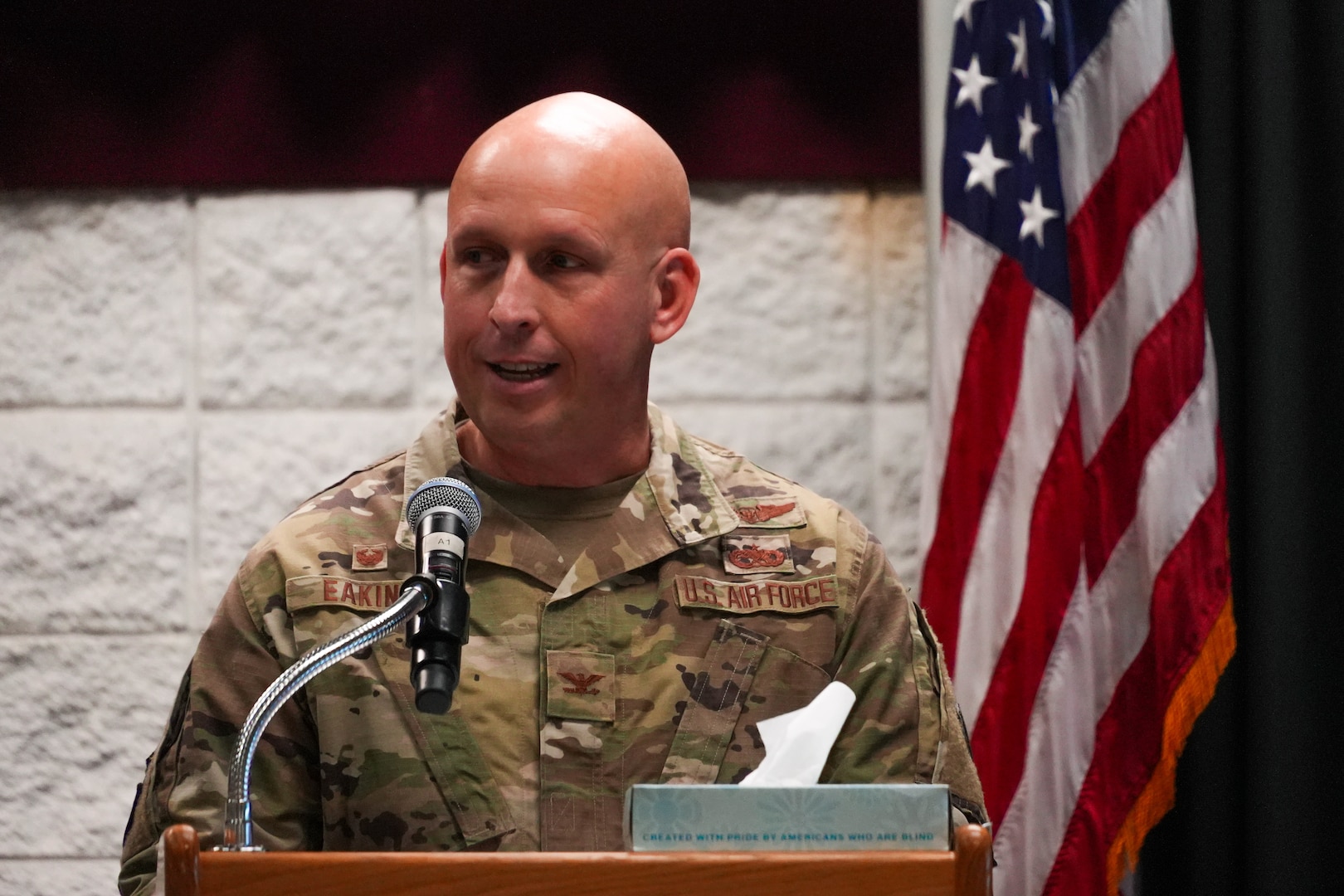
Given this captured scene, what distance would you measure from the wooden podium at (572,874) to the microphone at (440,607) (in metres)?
0.12

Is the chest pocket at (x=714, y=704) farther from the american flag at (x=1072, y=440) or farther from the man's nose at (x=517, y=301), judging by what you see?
the american flag at (x=1072, y=440)

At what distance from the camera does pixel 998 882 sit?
7.26 ft

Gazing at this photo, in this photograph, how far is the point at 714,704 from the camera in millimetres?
1591

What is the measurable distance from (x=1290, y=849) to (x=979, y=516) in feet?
2.22

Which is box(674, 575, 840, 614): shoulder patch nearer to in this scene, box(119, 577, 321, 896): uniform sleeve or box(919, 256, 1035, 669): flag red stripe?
box(119, 577, 321, 896): uniform sleeve

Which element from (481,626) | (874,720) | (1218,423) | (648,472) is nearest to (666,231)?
(648,472)

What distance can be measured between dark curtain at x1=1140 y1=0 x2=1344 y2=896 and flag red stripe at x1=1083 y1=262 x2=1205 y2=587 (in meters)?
0.14

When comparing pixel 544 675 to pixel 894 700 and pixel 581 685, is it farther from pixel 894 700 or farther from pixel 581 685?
pixel 894 700

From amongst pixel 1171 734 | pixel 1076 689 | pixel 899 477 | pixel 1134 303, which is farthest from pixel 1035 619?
pixel 1134 303

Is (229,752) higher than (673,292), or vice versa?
(673,292)

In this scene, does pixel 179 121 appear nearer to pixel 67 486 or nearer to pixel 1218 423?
pixel 67 486

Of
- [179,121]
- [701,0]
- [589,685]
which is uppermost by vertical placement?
[701,0]

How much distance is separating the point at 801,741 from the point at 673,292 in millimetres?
625

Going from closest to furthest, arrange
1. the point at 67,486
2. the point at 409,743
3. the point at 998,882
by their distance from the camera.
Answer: the point at 409,743 → the point at 998,882 → the point at 67,486
